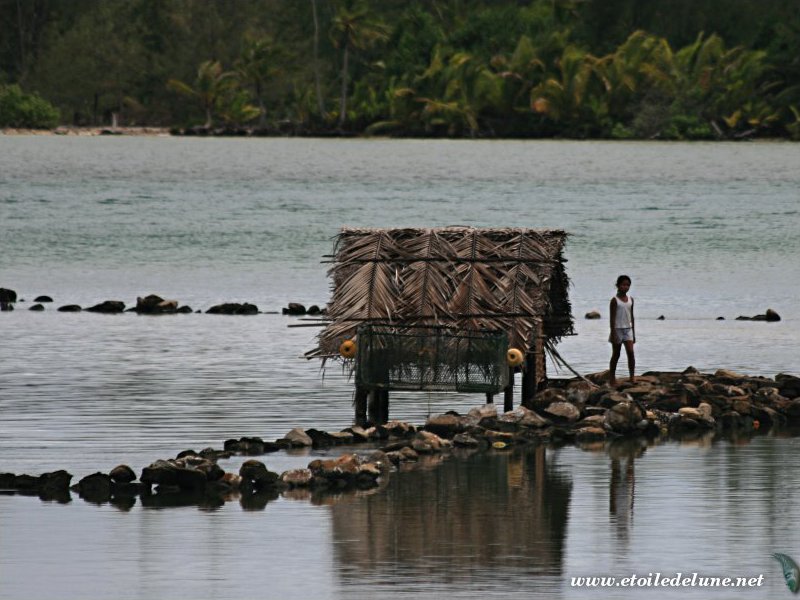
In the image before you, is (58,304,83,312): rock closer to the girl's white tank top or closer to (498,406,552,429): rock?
the girl's white tank top

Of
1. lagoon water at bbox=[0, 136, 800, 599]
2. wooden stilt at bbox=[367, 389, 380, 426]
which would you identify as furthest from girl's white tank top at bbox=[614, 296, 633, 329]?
wooden stilt at bbox=[367, 389, 380, 426]

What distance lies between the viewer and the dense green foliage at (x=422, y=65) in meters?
128

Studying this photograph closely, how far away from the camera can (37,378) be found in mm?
24641

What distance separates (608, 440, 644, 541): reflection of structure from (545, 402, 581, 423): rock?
2.23 feet

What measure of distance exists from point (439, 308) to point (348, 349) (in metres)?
1.07

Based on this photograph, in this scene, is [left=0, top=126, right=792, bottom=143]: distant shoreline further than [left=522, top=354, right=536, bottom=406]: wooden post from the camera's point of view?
Yes

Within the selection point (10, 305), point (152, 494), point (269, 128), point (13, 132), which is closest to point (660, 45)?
point (269, 128)

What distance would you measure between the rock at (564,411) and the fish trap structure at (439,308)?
0.55 meters

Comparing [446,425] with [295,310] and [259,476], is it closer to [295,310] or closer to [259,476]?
[259,476]

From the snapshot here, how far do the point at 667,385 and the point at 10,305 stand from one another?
19.3 m

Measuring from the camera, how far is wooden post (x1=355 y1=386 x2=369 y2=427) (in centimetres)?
2030

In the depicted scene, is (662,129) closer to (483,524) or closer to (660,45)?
(660,45)

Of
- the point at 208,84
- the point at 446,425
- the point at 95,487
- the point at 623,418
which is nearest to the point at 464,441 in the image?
the point at 446,425

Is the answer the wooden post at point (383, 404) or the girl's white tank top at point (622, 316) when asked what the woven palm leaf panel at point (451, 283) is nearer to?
the wooden post at point (383, 404)
